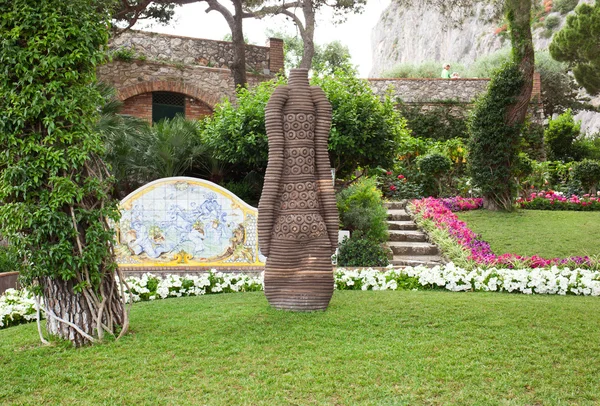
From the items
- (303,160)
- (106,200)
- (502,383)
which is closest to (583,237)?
(303,160)

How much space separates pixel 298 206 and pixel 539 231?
6.78m

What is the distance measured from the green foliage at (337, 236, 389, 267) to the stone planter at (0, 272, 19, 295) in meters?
4.65

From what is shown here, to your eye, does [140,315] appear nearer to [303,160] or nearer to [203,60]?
[303,160]

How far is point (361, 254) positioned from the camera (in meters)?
8.95

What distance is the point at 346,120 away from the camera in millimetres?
10664

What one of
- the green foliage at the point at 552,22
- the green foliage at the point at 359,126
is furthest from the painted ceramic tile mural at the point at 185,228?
the green foliage at the point at 552,22

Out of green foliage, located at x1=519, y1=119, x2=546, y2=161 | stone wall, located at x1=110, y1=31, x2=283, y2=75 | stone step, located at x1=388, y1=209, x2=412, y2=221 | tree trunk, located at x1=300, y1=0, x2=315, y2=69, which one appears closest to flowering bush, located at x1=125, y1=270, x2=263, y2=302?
stone step, located at x1=388, y1=209, x2=412, y2=221

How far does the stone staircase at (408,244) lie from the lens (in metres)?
9.52

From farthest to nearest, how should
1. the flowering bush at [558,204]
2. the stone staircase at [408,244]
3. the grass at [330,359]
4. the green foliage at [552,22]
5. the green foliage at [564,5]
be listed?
the green foliage at [552,22]
the green foliage at [564,5]
the flowering bush at [558,204]
the stone staircase at [408,244]
the grass at [330,359]

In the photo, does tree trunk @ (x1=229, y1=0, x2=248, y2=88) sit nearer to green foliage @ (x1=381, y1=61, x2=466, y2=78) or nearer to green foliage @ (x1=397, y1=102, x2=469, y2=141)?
green foliage @ (x1=397, y1=102, x2=469, y2=141)

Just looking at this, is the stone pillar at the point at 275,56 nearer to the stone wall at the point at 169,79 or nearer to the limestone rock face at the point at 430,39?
the stone wall at the point at 169,79

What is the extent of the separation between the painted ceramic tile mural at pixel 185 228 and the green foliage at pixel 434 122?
11.8 metres

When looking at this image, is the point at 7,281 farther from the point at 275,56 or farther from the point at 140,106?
the point at 275,56

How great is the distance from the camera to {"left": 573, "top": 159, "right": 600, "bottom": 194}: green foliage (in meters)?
14.8
